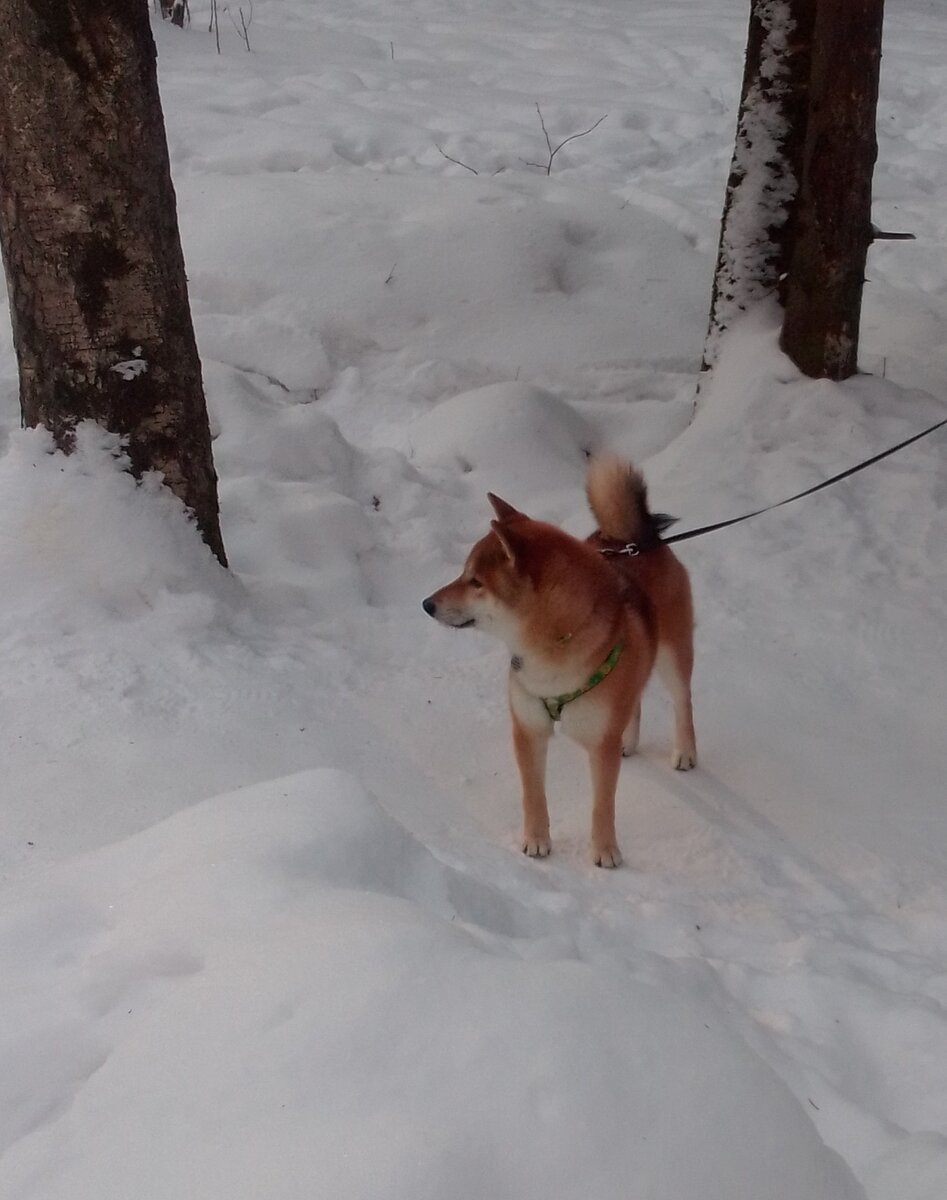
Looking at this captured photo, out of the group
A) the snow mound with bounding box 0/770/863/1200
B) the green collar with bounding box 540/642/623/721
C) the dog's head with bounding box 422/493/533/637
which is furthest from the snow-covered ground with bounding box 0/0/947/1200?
the dog's head with bounding box 422/493/533/637

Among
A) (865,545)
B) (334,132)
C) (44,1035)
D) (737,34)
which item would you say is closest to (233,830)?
(44,1035)

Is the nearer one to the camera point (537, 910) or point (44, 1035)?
point (44, 1035)

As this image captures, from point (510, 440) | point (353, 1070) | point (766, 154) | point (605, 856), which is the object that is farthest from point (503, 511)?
point (766, 154)

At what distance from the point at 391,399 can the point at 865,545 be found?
276 cm

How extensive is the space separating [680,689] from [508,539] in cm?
96

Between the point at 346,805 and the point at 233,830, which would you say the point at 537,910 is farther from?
the point at 233,830

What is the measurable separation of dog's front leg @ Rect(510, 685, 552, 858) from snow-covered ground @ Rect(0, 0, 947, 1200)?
0.07 m

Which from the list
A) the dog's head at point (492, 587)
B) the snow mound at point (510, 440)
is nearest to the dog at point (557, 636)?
the dog's head at point (492, 587)

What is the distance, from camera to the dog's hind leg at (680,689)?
3531mm

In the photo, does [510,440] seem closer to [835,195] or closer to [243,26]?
[835,195]

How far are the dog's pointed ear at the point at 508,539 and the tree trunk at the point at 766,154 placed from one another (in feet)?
11.0

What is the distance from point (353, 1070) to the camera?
141cm

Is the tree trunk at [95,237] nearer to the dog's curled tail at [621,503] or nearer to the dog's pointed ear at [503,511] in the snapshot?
the dog's pointed ear at [503,511]

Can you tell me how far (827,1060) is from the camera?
2203 mm
